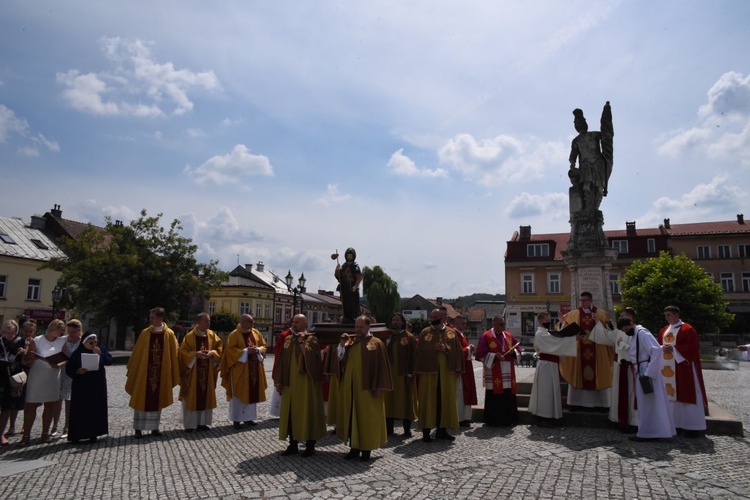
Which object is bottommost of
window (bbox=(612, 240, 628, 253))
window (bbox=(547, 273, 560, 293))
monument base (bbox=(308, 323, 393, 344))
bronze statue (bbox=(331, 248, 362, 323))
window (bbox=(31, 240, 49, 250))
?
monument base (bbox=(308, 323, 393, 344))

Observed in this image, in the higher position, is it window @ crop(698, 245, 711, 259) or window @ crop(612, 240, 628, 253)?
window @ crop(612, 240, 628, 253)

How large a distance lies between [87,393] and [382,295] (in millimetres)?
44023

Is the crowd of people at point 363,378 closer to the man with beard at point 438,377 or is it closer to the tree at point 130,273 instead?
the man with beard at point 438,377

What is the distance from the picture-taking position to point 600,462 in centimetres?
612

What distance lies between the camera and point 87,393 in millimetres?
7504

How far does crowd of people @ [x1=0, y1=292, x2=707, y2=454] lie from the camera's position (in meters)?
6.92

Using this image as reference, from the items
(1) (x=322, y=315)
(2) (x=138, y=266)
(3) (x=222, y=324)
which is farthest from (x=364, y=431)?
(1) (x=322, y=315)

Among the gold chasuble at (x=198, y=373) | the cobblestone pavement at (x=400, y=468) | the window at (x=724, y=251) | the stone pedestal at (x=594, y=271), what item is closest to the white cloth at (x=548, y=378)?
Answer: the cobblestone pavement at (x=400, y=468)

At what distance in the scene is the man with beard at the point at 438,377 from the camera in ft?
25.4

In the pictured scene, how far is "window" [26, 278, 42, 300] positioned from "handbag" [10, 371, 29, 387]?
31.6 meters

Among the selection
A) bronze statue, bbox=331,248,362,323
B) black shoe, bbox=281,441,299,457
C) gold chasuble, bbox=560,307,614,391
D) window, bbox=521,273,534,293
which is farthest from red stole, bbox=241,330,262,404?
window, bbox=521,273,534,293

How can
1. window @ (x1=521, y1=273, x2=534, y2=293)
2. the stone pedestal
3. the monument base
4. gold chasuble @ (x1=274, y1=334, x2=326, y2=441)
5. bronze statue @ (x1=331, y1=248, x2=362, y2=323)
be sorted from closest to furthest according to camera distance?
gold chasuble @ (x1=274, y1=334, x2=326, y2=441), the monument base, bronze statue @ (x1=331, y1=248, x2=362, y2=323), the stone pedestal, window @ (x1=521, y1=273, x2=534, y2=293)

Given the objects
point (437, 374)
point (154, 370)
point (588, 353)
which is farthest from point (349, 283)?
point (588, 353)

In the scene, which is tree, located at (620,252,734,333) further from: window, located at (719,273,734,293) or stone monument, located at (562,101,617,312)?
stone monument, located at (562,101,617,312)
